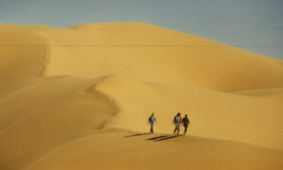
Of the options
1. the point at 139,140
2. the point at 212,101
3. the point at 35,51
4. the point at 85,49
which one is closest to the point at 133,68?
the point at 85,49

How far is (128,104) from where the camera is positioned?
24812 millimetres

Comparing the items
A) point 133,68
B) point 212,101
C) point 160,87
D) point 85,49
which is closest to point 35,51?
point 85,49

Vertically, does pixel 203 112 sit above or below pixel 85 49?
below

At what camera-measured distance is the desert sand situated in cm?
1341

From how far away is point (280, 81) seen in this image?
197ft

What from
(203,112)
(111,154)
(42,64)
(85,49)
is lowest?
(111,154)

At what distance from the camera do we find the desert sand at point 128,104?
13.4m

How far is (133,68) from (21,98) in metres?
28.7

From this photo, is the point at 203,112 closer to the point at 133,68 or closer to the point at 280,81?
the point at 133,68

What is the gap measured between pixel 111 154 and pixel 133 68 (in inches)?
1698

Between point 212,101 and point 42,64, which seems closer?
point 212,101

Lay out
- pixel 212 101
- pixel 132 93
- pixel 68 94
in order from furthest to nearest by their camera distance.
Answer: pixel 212 101 → pixel 132 93 → pixel 68 94

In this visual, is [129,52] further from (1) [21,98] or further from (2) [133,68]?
(1) [21,98]

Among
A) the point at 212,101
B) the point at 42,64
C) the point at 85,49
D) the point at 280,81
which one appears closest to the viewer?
the point at 212,101
